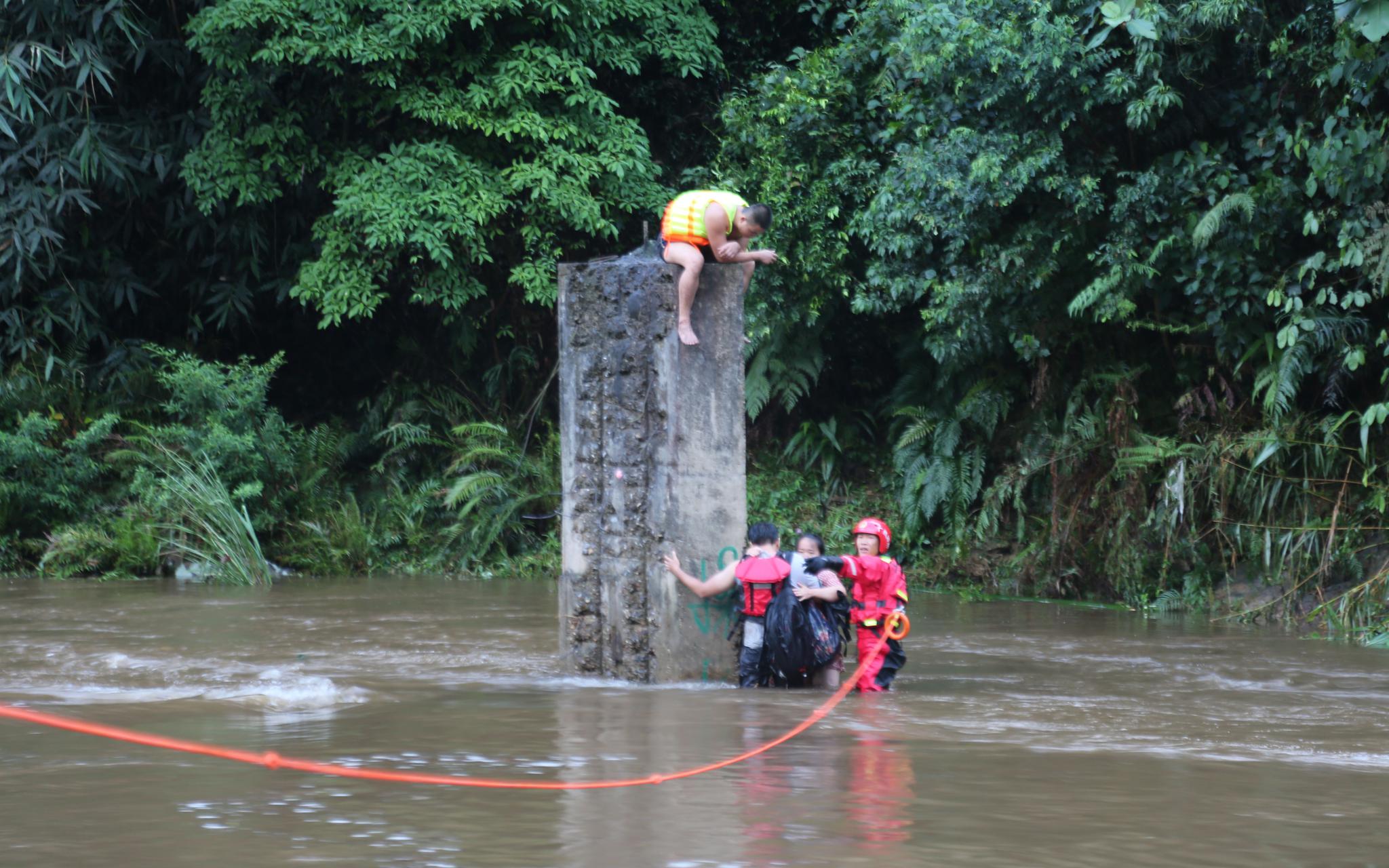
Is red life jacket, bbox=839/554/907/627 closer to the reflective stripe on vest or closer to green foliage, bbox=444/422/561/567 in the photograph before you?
the reflective stripe on vest

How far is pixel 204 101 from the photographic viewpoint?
15.4m

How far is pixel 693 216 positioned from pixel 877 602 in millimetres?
2383

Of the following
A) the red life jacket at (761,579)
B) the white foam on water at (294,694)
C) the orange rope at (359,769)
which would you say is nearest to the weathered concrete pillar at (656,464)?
the red life jacket at (761,579)

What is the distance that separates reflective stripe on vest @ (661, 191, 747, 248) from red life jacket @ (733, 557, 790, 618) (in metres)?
1.81

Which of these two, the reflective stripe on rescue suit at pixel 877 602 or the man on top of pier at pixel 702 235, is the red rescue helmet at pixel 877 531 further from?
the man on top of pier at pixel 702 235

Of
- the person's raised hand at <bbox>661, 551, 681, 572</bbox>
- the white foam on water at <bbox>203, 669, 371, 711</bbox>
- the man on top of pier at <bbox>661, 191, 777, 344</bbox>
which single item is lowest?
the white foam on water at <bbox>203, 669, 371, 711</bbox>

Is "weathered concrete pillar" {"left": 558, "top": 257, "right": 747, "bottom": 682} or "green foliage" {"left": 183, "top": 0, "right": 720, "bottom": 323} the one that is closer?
"weathered concrete pillar" {"left": 558, "top": 257, "right": 747, "bottom": 682}

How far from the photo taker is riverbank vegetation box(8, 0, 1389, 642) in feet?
38.3

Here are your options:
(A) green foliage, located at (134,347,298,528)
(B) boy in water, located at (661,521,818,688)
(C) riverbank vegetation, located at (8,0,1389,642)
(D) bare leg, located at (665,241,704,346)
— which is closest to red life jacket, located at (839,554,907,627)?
(B) boy in water, located at (661,521,818,688)

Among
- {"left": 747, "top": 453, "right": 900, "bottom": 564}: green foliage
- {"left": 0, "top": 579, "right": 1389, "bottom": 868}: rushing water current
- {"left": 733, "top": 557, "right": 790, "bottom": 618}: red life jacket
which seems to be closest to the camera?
{"left": 0, "top": 579, "right": 1389, "bottom": 868}: rushing water current

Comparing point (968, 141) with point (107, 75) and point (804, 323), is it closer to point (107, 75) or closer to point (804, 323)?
point (804, 323)

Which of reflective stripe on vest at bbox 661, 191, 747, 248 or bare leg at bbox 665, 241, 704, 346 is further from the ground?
reflective stripe on vest at bbox 661, 191, 747, 248

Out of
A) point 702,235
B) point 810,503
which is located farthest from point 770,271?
point 702,235

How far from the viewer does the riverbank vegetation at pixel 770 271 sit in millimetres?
11688
